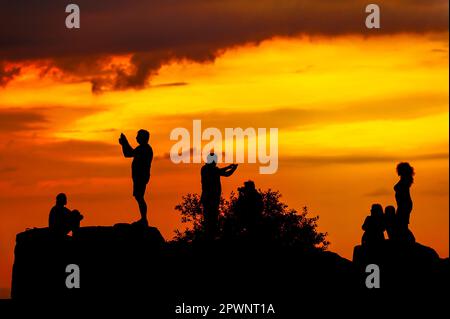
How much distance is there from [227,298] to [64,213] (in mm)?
5751

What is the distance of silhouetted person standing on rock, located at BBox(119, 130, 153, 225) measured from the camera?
41.2 meters

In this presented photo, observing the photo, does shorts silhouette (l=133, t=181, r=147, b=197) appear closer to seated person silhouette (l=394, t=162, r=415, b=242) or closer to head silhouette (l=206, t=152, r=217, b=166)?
head silhouette (l=206, t=152, r=217, b=166)

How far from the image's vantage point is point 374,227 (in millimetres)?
39344

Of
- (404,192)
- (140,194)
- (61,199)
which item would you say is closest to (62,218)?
(61,199)

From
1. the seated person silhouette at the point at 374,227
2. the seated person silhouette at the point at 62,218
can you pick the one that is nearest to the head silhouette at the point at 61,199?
the seated person silhouette at the point at 62,218

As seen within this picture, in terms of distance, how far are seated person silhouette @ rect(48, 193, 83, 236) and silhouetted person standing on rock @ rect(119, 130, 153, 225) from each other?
2.10m

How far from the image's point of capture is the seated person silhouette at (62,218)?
134 ft

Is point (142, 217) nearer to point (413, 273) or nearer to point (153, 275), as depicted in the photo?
point (153, 275)

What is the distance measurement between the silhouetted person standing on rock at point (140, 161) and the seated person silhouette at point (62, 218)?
6.91ft

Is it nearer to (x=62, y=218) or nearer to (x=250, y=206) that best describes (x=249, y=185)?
(x=250, y=206)

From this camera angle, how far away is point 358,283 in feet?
137
